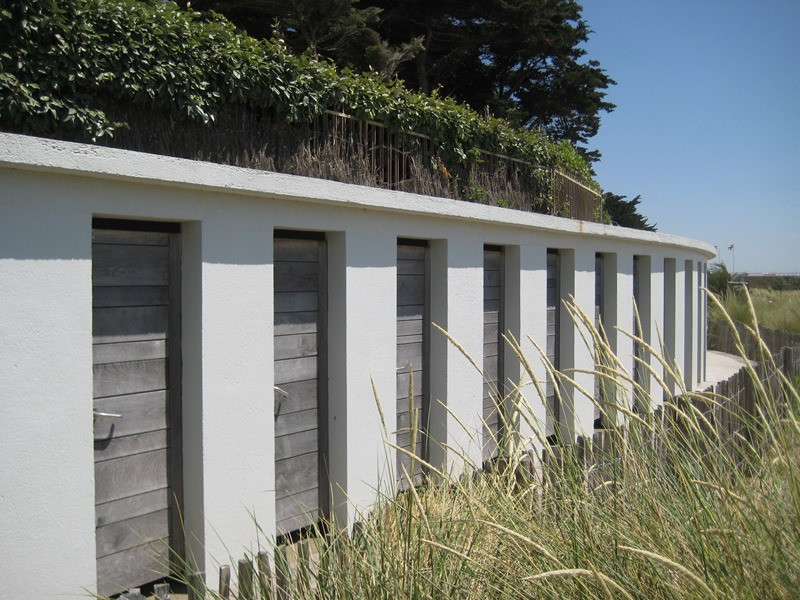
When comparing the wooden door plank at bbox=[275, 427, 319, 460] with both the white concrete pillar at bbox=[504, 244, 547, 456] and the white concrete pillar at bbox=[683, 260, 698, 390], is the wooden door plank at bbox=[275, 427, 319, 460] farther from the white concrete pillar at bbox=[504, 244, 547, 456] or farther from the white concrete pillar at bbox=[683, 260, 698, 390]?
the white concrete pillar at bbox=[683, 260, 698, 390]

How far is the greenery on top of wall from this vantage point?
458 cm

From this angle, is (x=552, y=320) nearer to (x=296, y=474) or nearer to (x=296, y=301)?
(x=296, y=301)

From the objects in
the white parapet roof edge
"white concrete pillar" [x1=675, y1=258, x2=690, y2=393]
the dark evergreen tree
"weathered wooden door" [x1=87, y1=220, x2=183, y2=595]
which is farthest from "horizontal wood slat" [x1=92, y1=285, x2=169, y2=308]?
the dark evergreen tree

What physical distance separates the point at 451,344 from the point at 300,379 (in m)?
1.61

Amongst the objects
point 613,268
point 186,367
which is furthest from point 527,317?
point 186,367

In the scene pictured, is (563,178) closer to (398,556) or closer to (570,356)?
(570,356)

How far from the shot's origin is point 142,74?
5254 mm

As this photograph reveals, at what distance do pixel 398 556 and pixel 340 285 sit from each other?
8.83ft

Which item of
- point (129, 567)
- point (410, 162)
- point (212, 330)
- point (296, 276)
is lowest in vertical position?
point (129, 567)

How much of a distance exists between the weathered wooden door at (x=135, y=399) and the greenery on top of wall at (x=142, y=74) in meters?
1.31

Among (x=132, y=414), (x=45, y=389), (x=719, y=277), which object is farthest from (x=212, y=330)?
(x=719, y=277)

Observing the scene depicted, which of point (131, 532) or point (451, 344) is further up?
point (451, 344)

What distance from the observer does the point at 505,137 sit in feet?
29.6

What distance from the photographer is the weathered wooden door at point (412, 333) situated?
5809mm
